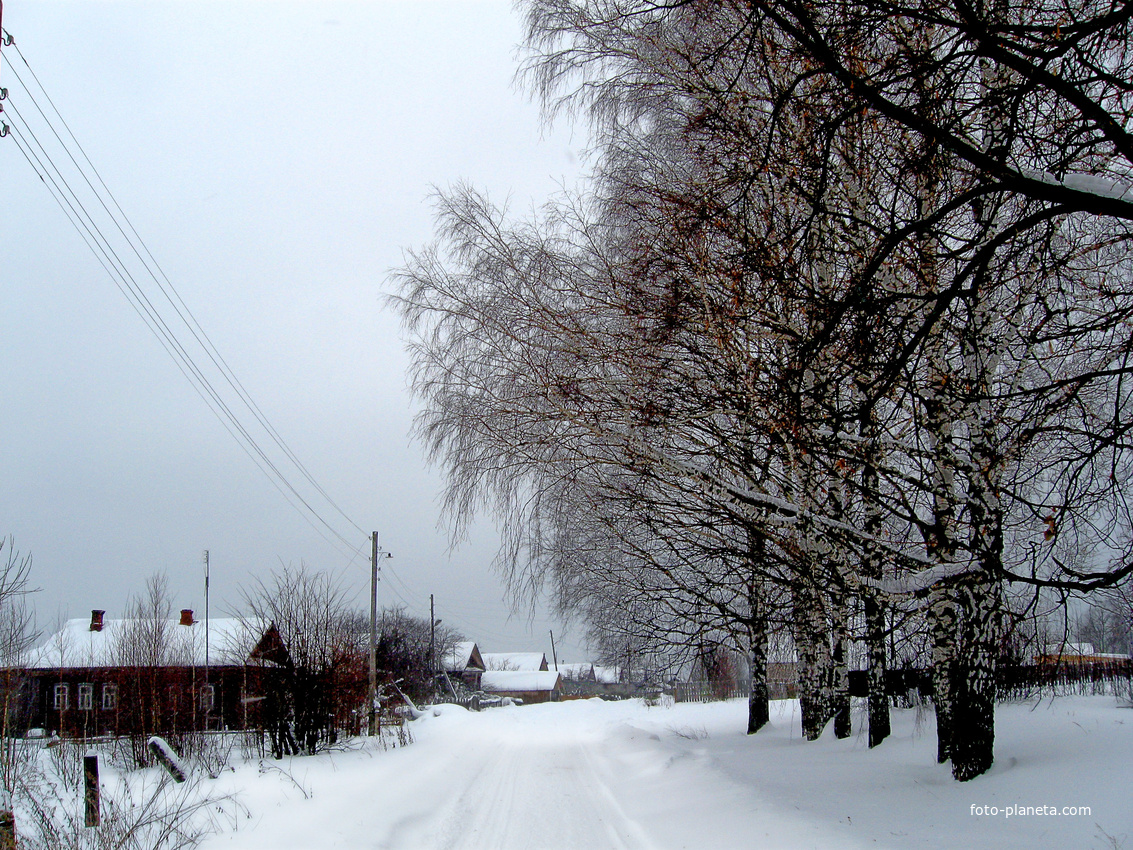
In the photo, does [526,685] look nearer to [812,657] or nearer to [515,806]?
[812,657]

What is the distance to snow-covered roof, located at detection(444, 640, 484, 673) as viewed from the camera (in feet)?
220

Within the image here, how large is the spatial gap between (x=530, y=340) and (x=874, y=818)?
17.2ft

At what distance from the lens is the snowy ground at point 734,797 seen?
5086 mm

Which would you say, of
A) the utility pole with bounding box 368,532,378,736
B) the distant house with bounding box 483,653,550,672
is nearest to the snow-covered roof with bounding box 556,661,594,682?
the distant house with bounding box 483,653,550,672

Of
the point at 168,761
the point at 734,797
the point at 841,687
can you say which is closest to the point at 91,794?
the point at 168,761

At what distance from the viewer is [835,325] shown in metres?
4.15

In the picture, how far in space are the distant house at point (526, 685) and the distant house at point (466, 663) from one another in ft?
6.50

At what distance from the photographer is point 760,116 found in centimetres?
681

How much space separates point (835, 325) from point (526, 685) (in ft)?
257

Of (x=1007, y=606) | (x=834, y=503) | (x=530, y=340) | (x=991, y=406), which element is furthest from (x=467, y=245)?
(x=1007, y=606)

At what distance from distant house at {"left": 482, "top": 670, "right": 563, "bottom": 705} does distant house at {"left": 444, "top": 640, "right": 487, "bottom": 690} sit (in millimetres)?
1982

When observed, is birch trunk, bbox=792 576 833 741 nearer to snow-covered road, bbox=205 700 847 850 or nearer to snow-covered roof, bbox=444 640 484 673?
snow-covered road, bbox=205 700 847 850

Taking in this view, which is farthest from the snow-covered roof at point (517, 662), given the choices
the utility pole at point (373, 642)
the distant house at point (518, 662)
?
the utility pole at point (373, 642)

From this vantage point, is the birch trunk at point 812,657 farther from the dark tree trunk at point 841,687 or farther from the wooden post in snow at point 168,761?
the wooden post in snow at point 168,761
